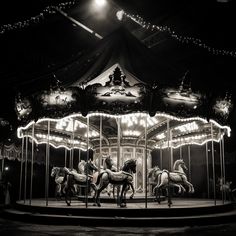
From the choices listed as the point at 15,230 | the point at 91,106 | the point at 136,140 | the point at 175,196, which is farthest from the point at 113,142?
the point at 15,230

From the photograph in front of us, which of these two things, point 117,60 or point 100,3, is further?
point 100,3

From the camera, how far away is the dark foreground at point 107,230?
23.9 ft

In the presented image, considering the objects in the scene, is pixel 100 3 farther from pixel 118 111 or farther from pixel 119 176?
pixel 119 176

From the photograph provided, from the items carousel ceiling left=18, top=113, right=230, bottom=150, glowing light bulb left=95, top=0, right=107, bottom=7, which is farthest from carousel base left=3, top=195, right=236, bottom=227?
glowing light bulb left=95, top=0, right=107, bottom=7

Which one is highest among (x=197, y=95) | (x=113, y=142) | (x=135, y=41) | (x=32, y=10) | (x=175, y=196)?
(x=32, y=10)

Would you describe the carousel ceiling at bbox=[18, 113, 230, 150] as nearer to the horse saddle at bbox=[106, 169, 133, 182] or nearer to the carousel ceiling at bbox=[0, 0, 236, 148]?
the carousel ceiling at bbox=[0, 0, 236, 148]

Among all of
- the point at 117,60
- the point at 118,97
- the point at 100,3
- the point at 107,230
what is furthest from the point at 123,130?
the point at 100,3

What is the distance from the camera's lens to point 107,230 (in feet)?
25.2

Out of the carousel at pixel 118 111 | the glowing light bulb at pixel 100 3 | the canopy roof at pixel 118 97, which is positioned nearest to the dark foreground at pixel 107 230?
the carousel at pixel 118 111

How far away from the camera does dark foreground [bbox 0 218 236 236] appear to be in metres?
7.28

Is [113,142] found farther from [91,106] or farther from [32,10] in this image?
[32,10]

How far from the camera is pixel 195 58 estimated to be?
18.6 metres

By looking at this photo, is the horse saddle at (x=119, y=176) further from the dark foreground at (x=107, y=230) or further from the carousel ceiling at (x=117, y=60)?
the dark foreground at (x=107, y=230)

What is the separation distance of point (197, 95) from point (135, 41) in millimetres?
4334
